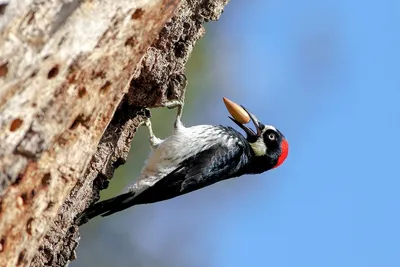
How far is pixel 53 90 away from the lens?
3.33m

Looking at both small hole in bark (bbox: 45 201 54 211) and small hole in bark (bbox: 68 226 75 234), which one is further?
small hole in bark (bbox: 68 226 75 234)

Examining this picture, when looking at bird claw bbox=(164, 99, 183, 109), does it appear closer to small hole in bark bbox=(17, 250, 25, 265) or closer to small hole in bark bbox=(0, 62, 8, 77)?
small hole in bark bbox=(17, 250, 25, 265)

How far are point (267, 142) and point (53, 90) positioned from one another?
3428 millimetres

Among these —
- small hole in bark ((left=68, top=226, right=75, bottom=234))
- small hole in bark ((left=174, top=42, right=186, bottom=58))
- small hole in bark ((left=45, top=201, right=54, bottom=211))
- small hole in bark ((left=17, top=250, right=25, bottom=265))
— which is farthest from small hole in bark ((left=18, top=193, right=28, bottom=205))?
small hole in bark ((left=174, top=42, right=186, bottom=58))

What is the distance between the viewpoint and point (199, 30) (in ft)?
18.1

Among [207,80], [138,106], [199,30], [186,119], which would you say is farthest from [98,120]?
[207,80]

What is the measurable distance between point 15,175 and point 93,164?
1.75 m

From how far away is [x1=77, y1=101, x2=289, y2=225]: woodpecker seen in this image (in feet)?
18.7

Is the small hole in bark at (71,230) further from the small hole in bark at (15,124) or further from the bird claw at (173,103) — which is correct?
the small hole in bark at (15,124)

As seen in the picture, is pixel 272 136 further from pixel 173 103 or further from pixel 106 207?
pixel 106 207

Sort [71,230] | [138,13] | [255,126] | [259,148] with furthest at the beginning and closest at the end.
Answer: [255,126] < [259,148] < [71,230] < [138,13]

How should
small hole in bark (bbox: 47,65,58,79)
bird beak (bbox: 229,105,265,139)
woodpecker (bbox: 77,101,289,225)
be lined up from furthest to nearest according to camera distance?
1. bird beak (bbox: 229,105,265,139)
2. woodpecker (bbox: 77,101,289,225)
3. small hole in bark (bbox: 47,65,58,79)

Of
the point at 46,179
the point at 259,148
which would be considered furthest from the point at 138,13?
the point at 259,148

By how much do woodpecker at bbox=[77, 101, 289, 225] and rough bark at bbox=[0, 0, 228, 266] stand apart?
174 centimetres
